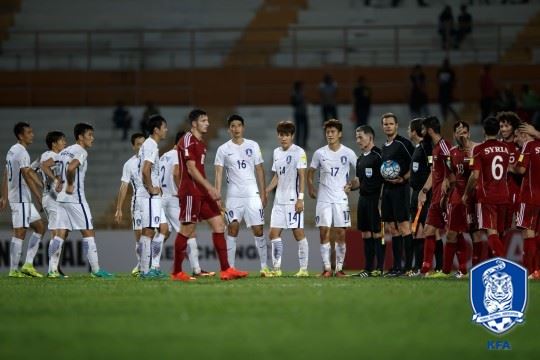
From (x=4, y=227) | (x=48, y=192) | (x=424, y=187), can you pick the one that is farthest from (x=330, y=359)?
(x=4, y=227)

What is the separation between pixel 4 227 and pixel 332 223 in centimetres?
1071

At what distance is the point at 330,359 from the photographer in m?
8.45

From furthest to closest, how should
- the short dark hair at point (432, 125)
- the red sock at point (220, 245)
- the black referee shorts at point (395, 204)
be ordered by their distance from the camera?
the black referee shorts at point (395, 204) → the short dark hair at point (432, 125) → the red sock at point (220, 245)

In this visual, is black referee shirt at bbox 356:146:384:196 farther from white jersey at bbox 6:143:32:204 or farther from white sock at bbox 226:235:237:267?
white jersey at bbox 6:143:32:204

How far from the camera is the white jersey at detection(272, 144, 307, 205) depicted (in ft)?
61.9

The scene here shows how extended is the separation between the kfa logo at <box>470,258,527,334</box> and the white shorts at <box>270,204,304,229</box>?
26.9ft

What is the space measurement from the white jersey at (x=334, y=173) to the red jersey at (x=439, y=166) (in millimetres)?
1857

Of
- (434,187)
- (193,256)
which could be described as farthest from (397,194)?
(193,256)

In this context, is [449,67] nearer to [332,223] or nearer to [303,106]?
[303,106]

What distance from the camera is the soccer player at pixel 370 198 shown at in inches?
725

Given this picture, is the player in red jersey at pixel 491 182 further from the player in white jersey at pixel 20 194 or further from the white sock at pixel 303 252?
the player in white jersey at pixel 20 194

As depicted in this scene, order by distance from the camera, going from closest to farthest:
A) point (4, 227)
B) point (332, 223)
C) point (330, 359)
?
point (330, 359), point (332, 223), point (4, 227)

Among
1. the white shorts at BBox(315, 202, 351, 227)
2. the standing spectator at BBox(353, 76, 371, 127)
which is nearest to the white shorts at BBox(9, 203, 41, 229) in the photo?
the white shorts at BBox(315, 202, 351, 227)

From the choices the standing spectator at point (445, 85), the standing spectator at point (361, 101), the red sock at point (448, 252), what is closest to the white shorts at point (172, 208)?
the red sock at point (448, 252)
